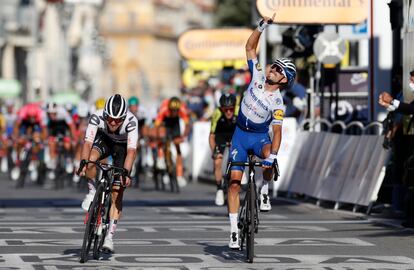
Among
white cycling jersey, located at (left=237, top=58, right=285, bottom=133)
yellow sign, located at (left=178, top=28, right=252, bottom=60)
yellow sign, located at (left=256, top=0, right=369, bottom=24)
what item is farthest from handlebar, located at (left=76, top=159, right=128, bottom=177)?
yellow sign, located at (left=178, top=28, right=252, bottom=60)

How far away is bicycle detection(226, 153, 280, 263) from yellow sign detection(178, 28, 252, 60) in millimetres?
31772

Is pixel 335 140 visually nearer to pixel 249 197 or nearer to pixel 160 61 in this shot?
pixel 249 197

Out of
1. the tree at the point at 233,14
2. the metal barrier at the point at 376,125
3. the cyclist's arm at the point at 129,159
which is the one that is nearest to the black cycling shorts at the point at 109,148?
the cyclist's arm at the point at 129,159

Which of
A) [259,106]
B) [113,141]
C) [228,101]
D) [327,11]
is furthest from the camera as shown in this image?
[327,11]

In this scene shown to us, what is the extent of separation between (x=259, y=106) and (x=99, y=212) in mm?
1832

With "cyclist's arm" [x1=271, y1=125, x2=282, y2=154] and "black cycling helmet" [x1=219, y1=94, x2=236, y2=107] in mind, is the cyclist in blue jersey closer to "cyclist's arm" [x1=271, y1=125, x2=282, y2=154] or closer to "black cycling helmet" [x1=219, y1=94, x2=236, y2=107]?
"cyclist's arm" [x1=271, y1=125, x2=282, y2=154]

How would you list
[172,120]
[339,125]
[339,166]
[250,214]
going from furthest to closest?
[172,120] < [339,125] < [339,166] < [250,214]

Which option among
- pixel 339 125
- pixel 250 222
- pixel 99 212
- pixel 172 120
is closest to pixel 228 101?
pixel 339 125

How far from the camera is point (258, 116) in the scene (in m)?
15.1

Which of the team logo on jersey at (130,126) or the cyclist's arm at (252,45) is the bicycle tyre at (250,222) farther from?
the cyclist's arm at (252,45)

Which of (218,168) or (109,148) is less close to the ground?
(109,148)

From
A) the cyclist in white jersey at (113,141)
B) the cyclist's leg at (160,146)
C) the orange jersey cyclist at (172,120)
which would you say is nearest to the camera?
the cyclist in white jersey at (113,141)

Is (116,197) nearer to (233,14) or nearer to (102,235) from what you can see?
(102,235)

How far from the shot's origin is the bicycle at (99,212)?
46.8ft
